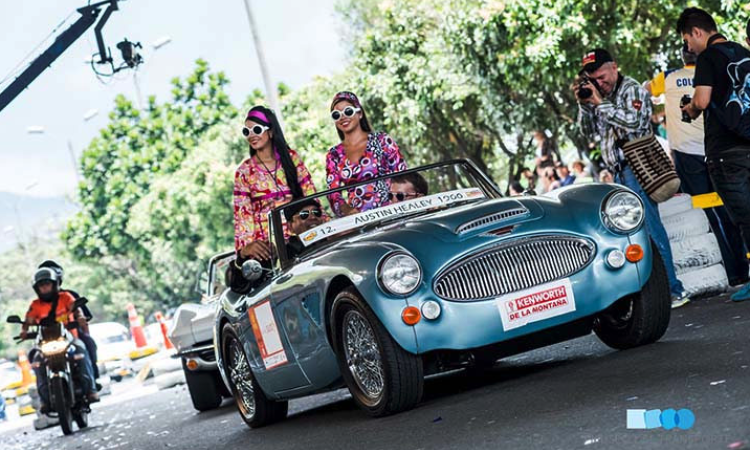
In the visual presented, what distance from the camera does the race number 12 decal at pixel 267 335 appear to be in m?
8.00

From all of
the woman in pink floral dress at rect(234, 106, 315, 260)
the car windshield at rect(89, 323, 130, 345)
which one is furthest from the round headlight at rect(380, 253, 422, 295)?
the car windshield at rect(89, 323, 130, 345)

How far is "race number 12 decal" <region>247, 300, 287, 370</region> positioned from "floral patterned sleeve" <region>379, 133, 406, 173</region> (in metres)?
1.38

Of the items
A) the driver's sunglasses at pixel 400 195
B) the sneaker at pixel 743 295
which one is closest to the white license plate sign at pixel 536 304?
the driver's sunglasses at pixel 400 195

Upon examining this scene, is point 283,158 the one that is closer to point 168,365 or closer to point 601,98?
point 601,98

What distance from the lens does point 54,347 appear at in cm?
1391

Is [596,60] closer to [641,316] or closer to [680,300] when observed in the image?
[680,300]

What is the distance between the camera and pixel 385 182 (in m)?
8.46

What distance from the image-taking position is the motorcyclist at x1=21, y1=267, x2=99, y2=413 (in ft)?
46.4

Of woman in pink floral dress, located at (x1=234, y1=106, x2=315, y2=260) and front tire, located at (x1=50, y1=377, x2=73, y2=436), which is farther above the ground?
woman in pink floral dress, located at (x1=234, y1=106, x2=315, y2=260)

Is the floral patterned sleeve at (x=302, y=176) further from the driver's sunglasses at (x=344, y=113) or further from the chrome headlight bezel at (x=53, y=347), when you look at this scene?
the chrome headlight bezel at (x=53, y=347)

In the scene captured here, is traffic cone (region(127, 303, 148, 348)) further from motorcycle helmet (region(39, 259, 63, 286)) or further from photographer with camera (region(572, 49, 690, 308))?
photographer with camera (region(572, 49, 690, 308))

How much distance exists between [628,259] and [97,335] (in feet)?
131

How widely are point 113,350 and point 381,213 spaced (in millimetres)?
33359

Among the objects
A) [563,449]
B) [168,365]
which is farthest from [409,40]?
[563,449]
